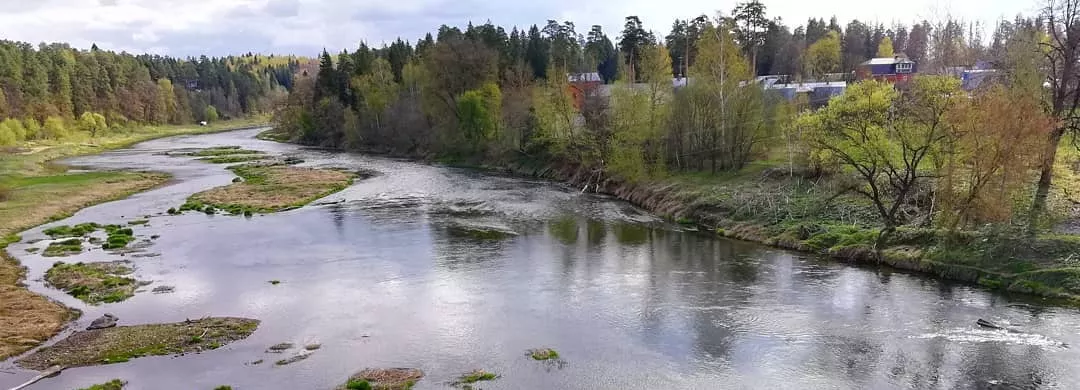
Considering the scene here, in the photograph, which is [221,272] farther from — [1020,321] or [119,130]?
[119,130]

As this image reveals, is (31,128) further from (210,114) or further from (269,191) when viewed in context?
(269,191)

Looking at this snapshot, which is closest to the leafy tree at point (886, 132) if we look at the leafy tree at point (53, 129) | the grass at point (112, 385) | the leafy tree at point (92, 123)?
the grass at point (112, 385)

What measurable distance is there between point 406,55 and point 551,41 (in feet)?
75.0

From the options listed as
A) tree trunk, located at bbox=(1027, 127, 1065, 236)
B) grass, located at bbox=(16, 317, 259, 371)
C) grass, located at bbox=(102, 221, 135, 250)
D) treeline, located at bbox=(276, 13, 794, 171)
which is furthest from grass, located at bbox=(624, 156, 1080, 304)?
grass, located at bbox=(102, 221, 135, 250)

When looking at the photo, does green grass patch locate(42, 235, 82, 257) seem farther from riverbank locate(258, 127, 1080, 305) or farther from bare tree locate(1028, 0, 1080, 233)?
bare tree locate(1028, 0, 1080, 233)

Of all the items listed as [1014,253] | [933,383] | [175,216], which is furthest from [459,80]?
[933,383]

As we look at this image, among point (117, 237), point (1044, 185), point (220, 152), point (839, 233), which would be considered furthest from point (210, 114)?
point (1044, 185)

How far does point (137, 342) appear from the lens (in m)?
20.5

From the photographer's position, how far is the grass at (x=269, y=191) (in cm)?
4731

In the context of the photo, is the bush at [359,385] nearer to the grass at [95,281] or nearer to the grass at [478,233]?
the grass at [95,281]

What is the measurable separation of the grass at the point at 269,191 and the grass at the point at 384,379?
3070 centimetres

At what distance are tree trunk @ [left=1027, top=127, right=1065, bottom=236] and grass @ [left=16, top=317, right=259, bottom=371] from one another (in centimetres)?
2968

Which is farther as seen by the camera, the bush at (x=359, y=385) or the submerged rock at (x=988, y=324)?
the submerged rock at (x=988, y=324)

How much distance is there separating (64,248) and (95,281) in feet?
28.4
